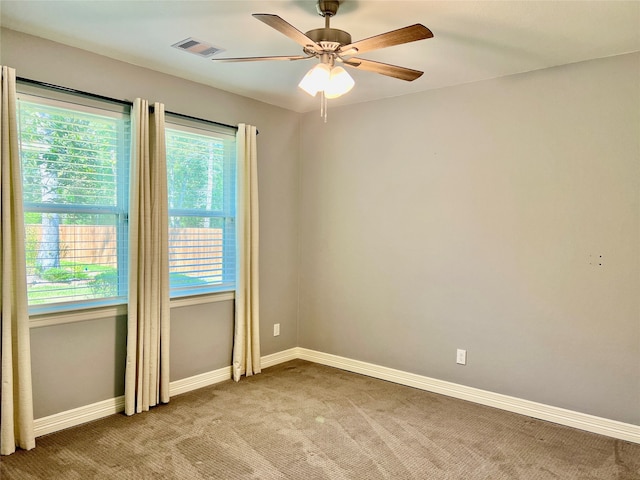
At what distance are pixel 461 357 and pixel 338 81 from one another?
241 cm

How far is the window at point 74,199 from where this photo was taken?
9.46 ft

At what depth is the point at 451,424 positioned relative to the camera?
3.18 m

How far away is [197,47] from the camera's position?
300 centimetres

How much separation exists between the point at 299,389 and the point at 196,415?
89 centimetres

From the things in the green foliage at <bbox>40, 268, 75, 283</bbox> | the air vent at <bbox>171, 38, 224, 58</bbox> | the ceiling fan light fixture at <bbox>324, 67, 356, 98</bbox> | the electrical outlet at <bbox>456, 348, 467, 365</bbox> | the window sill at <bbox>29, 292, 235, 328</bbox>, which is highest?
the air vent at <bbox>171, 38, 224, 58</bbox>

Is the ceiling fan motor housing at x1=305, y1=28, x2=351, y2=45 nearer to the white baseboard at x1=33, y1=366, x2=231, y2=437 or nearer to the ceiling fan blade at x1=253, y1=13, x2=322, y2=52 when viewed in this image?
the ceiling fan blade at x1=253, y1=13, x2=322, y2=52

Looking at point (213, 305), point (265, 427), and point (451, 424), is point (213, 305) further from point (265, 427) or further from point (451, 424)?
point (451, 424)

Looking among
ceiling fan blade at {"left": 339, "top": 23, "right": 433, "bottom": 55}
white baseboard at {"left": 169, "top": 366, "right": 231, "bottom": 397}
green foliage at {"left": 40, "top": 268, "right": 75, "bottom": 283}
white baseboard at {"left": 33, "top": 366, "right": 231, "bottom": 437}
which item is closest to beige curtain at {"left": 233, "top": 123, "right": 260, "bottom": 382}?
white baseboard at {"left": 169, "top": 366, "right": 231, "bottom": 397}

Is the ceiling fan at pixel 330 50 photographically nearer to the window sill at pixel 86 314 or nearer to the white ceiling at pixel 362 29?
the white ceiling at pixel 362 29

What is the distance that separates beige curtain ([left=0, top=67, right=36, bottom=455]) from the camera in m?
2.64

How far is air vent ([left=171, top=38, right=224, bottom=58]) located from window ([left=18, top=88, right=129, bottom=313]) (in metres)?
0.66

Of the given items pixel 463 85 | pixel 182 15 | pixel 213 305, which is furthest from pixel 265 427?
pixel 463 85

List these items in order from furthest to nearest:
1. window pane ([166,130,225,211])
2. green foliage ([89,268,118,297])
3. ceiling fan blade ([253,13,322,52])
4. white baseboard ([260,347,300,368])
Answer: white baseboard ([260,347,300,368]) → window pane ([166,130,225,211]) → green foliage ([89,268,118,297]) → ceiling fan blade ([253,13,322,52])

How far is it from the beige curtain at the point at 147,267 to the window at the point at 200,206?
212mm
